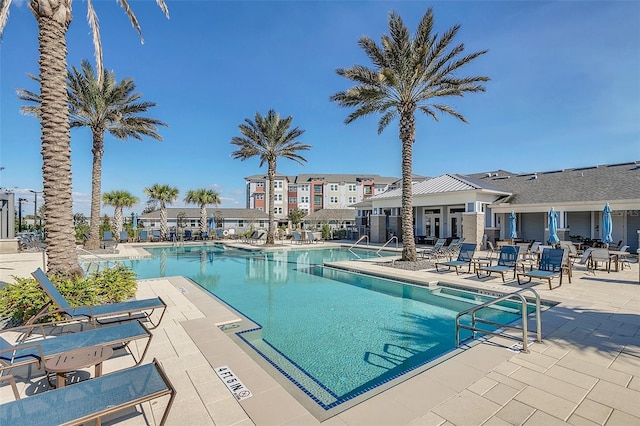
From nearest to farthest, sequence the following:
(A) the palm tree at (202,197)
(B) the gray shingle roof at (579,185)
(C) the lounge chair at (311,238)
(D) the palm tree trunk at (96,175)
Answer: (B) the gray shingle roof at (579,185), (D) the palm tree trunk at (96,175), (C) the lounge chair at (311,238), (A) the palm tree at (202,197)

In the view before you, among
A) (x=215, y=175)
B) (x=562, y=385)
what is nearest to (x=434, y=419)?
(x=562, y=385)

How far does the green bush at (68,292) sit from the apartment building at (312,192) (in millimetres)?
57245

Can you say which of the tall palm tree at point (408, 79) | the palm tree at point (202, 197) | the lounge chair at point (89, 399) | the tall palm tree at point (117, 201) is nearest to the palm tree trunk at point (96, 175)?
the tall palm tree at point (117, 201)

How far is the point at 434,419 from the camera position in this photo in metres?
3.10

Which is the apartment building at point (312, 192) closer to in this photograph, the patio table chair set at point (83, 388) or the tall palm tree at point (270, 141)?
the tall palm tree at point (270, 141)

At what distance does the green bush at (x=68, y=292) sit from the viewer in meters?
6.08

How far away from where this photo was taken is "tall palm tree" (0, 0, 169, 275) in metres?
7.27

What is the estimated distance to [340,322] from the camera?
7473 mm

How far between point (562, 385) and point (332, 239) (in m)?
29.6

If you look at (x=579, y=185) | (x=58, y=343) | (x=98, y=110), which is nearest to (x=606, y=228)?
(x=579, y=185)

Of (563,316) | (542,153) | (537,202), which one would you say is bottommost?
(563,316)

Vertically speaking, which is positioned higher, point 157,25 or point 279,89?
point 279,89

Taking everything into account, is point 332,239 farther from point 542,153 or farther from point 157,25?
point 157,25

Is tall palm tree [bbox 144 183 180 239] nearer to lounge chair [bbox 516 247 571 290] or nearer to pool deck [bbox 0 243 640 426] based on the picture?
pool deck [bbox 0 243 640 426]
